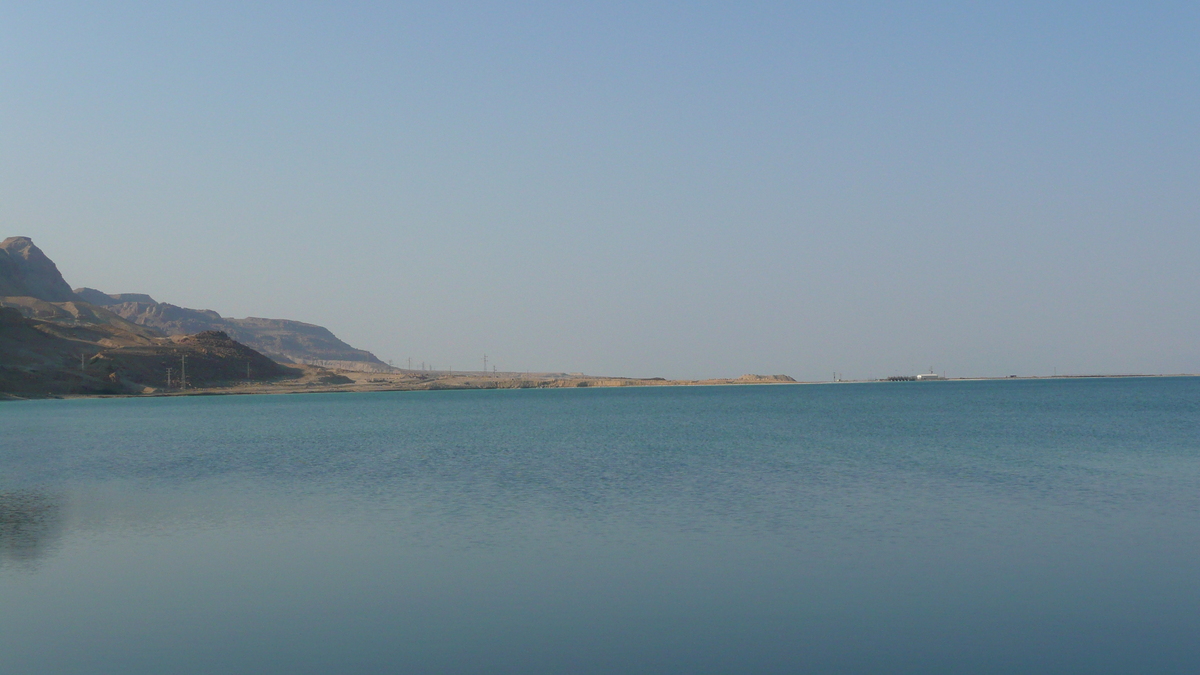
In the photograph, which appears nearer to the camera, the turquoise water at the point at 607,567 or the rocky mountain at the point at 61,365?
the turquoise water at the point at 607,567

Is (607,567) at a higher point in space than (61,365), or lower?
lower

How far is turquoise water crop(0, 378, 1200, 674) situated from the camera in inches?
510

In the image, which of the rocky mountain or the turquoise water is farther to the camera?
the rocky mountain

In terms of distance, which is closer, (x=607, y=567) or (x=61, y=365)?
(x=607, y=567)

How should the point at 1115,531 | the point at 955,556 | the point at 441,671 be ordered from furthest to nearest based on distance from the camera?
the point at 1115,531 → the point at 955,556 → the point at 441,671

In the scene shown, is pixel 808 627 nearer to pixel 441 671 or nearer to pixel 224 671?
pixel 441 671

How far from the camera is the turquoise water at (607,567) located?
13.0 m

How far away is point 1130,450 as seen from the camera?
4512 centimetres

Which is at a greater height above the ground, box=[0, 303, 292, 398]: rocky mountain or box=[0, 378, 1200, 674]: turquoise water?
box=[0, 303, 292, 398]: rocky mountain

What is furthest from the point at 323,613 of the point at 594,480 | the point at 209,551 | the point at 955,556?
the point at 594,480

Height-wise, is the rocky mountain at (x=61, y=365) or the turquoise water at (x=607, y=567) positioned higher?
the rocky mountain at (x=61, y=365)

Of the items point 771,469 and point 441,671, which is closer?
point 441,671

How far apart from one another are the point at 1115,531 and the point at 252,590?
20.3 meters

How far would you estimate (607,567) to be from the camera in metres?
18.4
